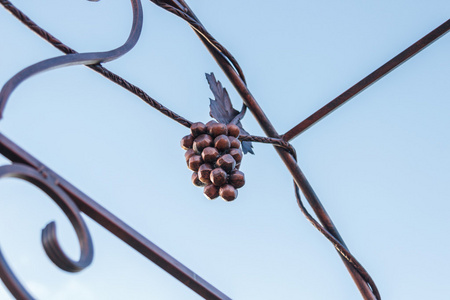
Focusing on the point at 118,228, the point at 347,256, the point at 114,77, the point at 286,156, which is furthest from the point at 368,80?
the point at 118,228

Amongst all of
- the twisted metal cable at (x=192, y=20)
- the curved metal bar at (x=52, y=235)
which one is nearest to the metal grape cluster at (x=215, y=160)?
the twisted metal cable at (x=192, y=20)

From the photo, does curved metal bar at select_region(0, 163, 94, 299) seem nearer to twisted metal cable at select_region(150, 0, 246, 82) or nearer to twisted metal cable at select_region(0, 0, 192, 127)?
twisted metal cable at select_region(0, 0, 192, 127)

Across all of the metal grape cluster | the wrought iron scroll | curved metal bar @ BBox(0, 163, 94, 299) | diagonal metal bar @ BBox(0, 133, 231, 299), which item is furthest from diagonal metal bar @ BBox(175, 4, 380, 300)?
curved metal bar @ BBox(0, 163, 94, 299)

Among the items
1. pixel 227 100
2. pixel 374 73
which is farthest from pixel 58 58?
pixel 374 73

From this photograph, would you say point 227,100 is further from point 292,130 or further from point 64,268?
point 64,268

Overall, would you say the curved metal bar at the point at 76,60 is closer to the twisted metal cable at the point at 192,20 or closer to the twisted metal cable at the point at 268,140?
the twisted metal cable at the point at 192,20

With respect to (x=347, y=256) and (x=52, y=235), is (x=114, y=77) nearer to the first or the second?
(x=52, y=235)
